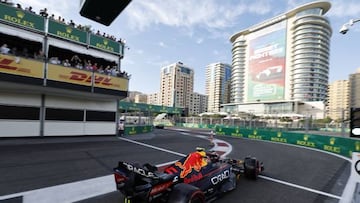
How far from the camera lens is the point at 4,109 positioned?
12.3 m

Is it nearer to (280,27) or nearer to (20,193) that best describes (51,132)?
(20,193)

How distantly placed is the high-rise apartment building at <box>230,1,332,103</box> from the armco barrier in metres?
73.0

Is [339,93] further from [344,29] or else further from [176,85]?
[344,29]

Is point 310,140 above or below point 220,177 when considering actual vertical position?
below

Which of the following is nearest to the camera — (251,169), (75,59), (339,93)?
(251,169)

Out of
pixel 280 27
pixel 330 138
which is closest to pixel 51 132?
pixel 330 138

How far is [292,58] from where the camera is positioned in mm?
86438

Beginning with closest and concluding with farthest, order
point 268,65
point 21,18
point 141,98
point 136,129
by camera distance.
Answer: point 21,18 → point 136,129 → point 268,65 → point 141,98

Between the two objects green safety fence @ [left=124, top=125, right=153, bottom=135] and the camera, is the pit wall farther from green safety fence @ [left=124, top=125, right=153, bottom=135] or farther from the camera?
green safety fence @ [left=124, top=125, right=153, bottom=135]

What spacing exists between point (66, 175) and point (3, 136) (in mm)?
9386

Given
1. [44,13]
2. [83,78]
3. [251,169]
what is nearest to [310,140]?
[251,169]

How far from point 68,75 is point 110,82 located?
285cm

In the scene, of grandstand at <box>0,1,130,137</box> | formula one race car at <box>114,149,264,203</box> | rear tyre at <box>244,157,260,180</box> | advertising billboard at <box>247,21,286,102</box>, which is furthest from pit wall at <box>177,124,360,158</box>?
advertising billboard at <box>247,21,286,102</box>

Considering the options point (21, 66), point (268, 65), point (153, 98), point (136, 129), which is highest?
point (268, 65)
